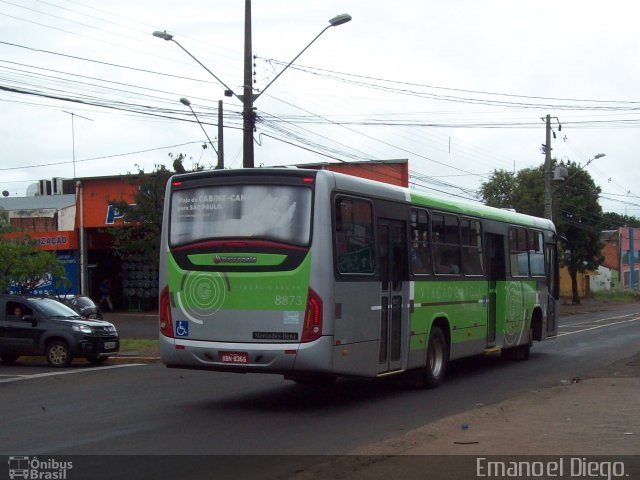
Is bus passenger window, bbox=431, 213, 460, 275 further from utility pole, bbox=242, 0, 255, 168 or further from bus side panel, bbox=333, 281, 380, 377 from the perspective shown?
utility pole, bbox=242, 0, 255, 168

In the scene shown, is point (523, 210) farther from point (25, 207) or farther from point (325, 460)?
point (325, 460)

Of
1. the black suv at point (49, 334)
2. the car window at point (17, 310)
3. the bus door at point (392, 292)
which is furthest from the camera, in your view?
the car window at point (17, 310)

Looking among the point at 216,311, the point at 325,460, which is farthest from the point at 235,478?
the point at 216,311

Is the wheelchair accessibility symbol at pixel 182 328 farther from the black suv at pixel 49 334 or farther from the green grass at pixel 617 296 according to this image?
the green grass at pixel 617 296

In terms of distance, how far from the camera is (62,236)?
146 feet

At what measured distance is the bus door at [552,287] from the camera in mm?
21719

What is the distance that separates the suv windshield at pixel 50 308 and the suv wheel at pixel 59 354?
2.48 feet

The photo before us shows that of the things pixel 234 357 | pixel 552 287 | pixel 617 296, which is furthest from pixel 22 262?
pixel 617 296

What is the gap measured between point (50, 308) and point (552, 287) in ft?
39.4

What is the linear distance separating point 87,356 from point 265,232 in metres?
8.84

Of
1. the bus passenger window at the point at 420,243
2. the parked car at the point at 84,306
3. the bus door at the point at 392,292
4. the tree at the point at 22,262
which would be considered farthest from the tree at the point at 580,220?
the bus door at the point at 392,292

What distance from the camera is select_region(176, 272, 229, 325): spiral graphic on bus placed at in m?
12.2

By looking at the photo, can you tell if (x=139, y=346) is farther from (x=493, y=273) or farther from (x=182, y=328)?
(x=182, y=328)

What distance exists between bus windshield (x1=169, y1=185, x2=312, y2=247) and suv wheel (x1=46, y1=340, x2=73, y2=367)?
7.64 metres
